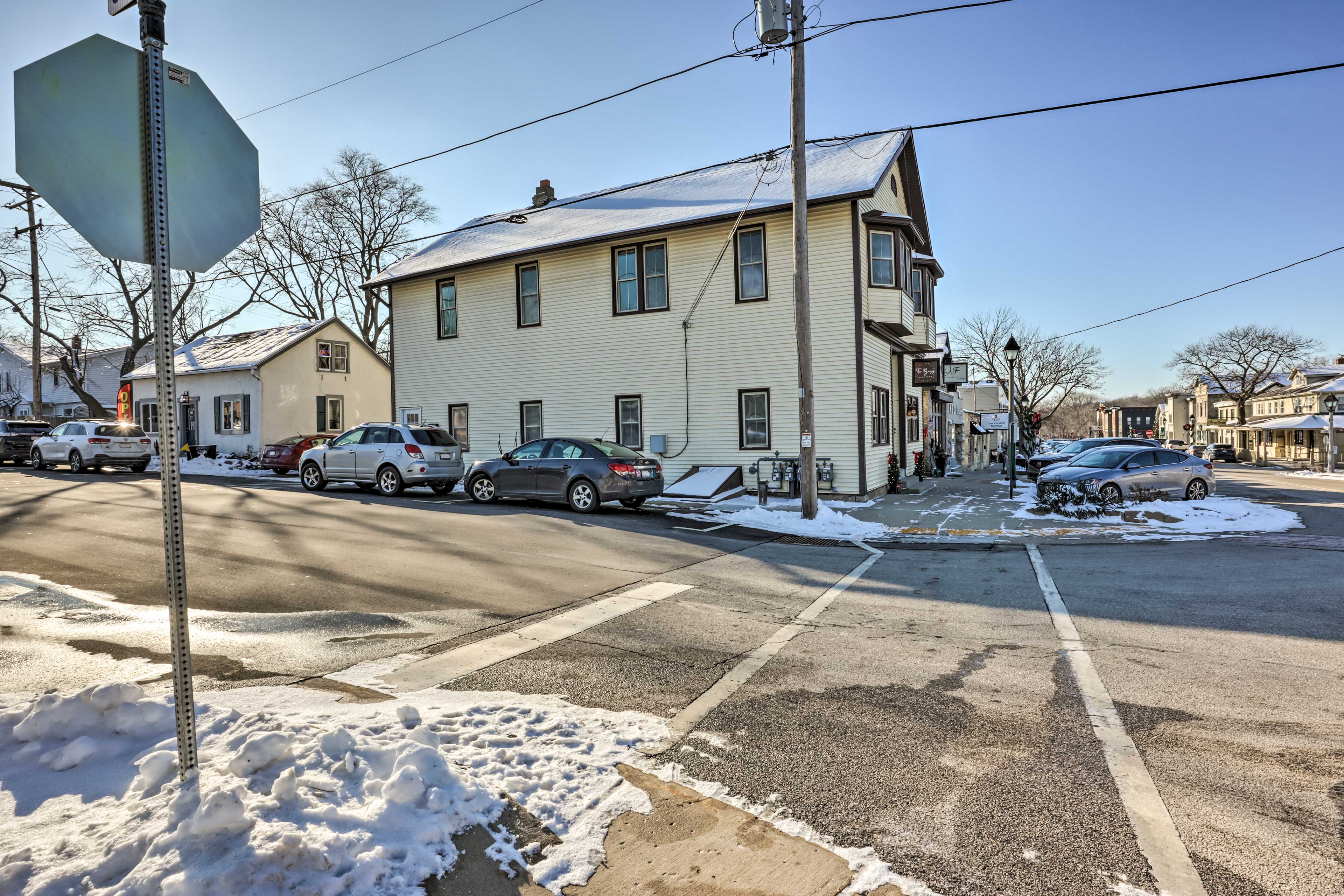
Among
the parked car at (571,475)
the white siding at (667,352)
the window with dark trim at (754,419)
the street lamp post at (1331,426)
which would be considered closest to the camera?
the parked car at (571,475)

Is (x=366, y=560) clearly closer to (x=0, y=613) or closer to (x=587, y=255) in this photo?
(x=0, y=613)

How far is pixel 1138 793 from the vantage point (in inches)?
132

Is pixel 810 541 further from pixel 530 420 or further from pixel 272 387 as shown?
pixel 272 387

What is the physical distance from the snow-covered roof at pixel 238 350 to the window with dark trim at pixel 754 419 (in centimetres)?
2096

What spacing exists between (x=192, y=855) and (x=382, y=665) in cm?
275

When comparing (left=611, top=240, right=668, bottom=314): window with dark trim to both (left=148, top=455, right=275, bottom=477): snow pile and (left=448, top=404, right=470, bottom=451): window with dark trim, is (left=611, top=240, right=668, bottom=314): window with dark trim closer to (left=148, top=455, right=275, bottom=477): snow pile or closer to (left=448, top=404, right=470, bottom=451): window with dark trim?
(left=448, top=404, right=470, bottom=451): window with dark trim

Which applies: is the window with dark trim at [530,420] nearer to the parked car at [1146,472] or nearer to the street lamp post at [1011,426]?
the street lamp post at [1011,426]

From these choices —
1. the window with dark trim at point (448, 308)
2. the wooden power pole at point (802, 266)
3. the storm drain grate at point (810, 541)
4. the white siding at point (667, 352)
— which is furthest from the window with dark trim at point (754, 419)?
the window with dark trim at point (448, 308)

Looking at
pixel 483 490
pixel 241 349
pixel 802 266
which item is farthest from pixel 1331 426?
pixel 241 349

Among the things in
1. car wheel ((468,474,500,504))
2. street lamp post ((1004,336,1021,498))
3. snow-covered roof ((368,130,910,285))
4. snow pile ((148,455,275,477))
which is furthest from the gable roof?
street lamp post ((1004,336,1021,498))

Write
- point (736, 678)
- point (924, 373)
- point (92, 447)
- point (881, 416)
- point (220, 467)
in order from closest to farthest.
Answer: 1. point (736, 678)
2. point (881, 416)
3. point (92, 447)
4. point (924, 373)
5. point (220, 467)

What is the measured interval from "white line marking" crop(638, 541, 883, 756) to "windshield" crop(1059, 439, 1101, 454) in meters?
20.7

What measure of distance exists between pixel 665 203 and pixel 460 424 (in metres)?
9.42

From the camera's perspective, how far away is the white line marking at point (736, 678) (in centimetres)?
402
